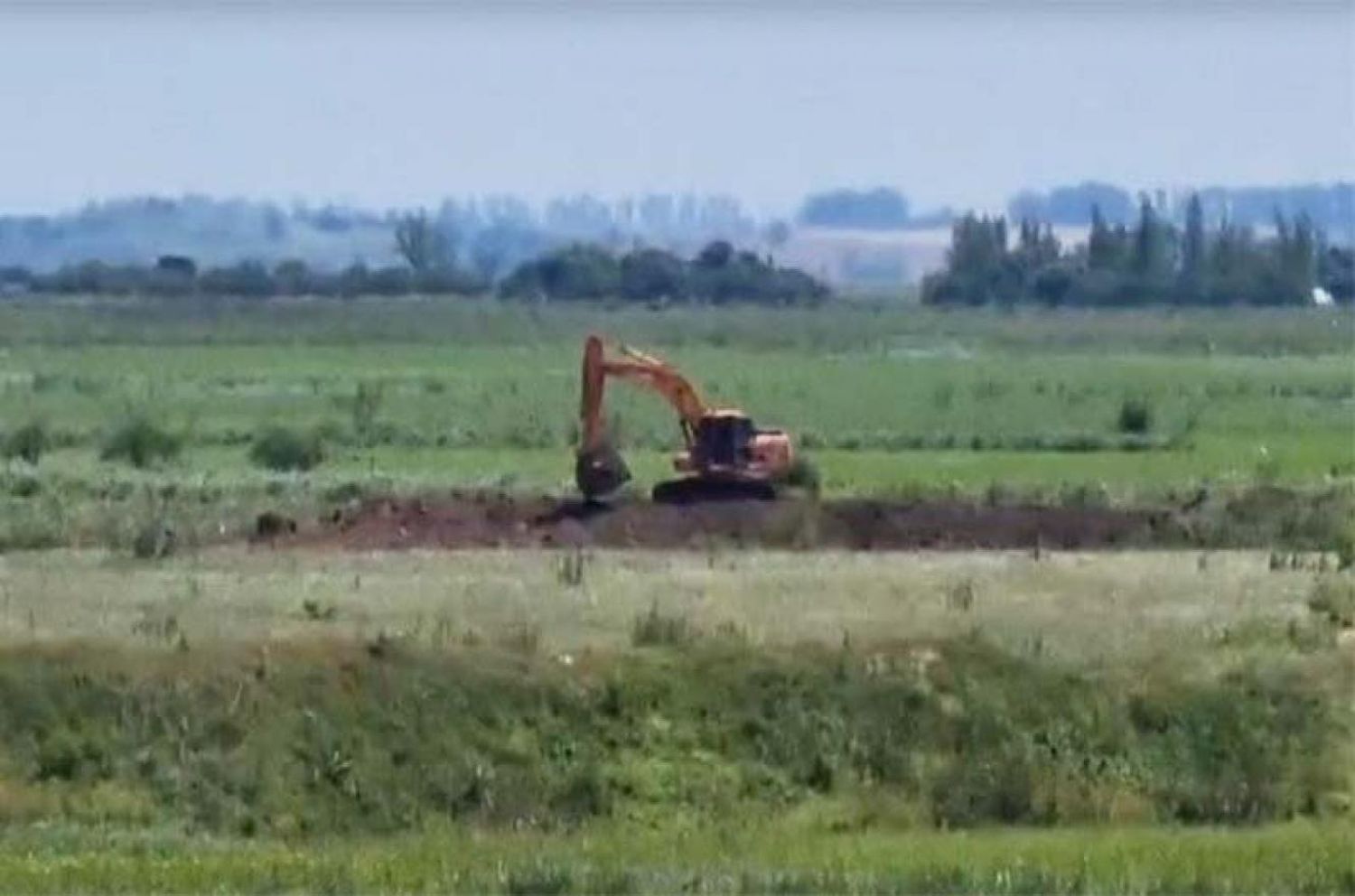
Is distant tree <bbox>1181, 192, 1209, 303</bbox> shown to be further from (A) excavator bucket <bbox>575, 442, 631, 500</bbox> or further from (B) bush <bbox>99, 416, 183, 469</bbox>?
(A) excavator bucket <bbox>575, 442, 631, 500</bbox>

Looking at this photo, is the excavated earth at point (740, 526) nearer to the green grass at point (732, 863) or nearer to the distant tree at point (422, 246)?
the green grass at point (732, 863)

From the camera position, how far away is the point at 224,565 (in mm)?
31969

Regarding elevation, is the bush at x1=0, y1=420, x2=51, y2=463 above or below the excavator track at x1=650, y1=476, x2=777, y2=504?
below

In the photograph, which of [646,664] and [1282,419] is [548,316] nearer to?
[1282,419]

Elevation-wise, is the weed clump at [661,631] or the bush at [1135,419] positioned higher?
the weed clump at [661,631]

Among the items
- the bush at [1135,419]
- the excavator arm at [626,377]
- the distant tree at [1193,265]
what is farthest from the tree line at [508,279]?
the excavator arm at [626,377]

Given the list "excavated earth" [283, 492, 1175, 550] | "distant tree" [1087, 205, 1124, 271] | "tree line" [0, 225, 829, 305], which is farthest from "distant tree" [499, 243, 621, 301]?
"excavated earth" [283, 492, 1175, 550]

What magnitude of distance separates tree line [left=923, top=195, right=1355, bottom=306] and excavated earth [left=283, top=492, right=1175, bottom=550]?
191ft

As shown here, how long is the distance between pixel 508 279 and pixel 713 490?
96.4 m

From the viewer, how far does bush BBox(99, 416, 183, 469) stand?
49.4 m

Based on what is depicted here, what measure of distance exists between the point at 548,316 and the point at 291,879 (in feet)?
323

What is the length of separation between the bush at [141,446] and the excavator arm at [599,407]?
9.24 metres

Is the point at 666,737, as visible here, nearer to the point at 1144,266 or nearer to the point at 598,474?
the point at 598,474

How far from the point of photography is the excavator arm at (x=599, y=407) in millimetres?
39500
